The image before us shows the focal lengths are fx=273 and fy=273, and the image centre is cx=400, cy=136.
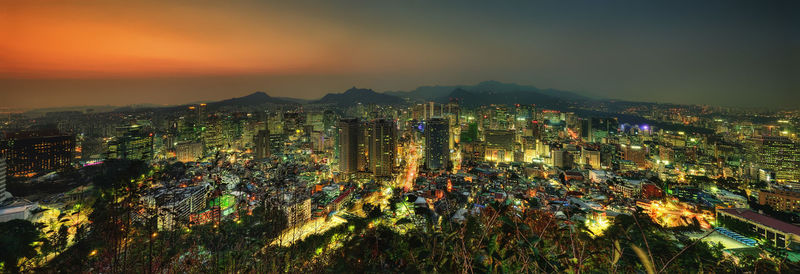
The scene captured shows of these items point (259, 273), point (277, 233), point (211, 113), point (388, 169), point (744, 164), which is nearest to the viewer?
point (259, 273)

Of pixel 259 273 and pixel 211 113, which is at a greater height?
pixel 211 113

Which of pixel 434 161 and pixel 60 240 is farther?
pixel 434 161

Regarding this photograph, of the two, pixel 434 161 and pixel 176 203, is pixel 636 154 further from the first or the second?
pixel 176 203

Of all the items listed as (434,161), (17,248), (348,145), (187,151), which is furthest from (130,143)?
(434,161)

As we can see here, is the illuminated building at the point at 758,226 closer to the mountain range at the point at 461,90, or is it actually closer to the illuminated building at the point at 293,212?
the illuminated building at the point at 293,212

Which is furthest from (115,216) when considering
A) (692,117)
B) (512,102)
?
(512,102)

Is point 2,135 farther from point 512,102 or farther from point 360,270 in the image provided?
point 512,102
